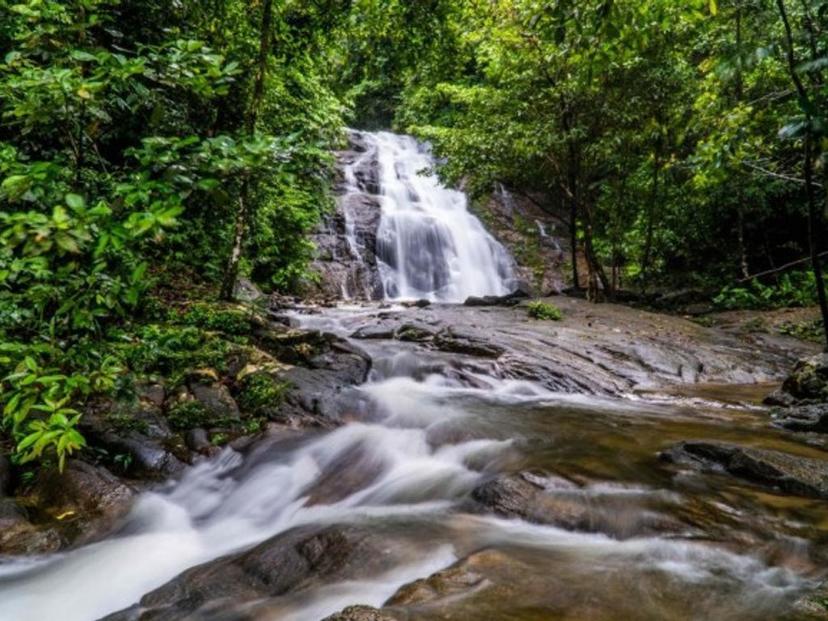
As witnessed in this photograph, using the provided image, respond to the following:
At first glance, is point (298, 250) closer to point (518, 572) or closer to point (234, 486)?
point (234, 486)

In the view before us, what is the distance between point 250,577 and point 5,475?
96.9 inches

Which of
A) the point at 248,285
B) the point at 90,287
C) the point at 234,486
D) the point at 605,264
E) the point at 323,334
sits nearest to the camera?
the point at 90,287

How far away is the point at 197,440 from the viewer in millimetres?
4953

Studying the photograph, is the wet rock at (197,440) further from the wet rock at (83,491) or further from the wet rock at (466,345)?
the wet rock at (466,345)

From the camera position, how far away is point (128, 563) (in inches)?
140

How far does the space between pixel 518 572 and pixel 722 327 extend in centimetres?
1067

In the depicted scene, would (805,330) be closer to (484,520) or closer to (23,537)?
(484,520)

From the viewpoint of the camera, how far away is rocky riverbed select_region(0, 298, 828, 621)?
2.61 metres

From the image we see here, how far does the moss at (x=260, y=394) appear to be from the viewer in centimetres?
556

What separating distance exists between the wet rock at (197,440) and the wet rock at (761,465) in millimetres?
4016

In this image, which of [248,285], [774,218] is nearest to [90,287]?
[248,285]

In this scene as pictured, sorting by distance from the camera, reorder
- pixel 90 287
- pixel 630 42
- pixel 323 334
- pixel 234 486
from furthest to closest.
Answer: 1. pixel 323 334
2. pixel 234 486
3. pixel 630 42
4. pixel 90 287

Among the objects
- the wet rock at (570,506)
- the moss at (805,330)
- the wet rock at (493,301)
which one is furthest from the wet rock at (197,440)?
the moss at (805,330)

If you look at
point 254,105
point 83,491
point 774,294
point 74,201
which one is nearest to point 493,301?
point 774,294
